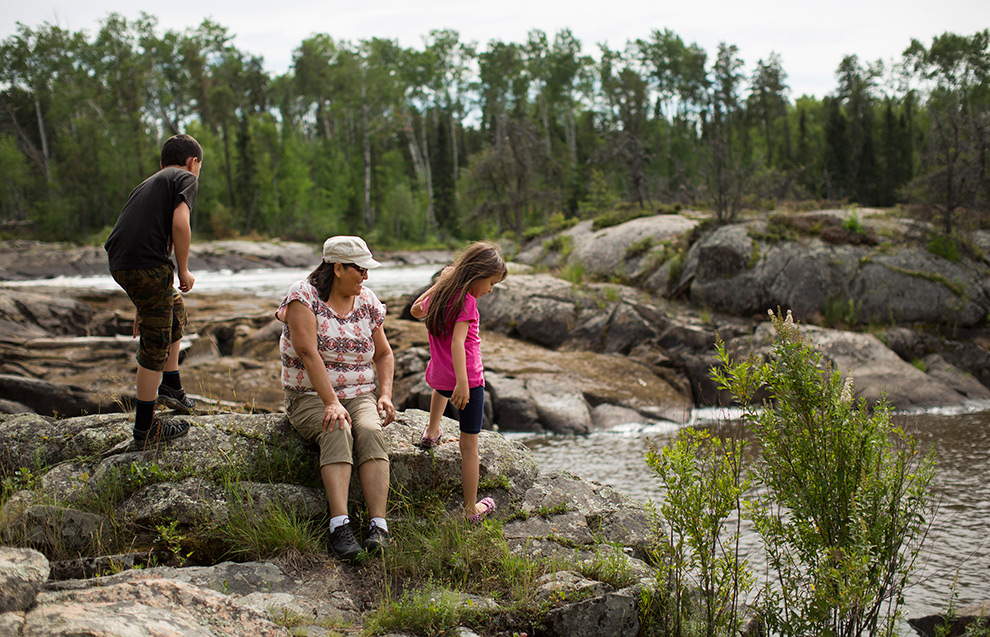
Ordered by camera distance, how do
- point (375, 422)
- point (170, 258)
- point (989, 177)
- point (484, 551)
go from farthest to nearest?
point (989, 177)
point (170, 258)
point (375, 422)
point (484, 551)

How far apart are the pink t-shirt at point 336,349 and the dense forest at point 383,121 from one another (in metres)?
30.6

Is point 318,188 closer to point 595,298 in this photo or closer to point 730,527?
point 595,298

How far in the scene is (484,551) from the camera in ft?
11.5

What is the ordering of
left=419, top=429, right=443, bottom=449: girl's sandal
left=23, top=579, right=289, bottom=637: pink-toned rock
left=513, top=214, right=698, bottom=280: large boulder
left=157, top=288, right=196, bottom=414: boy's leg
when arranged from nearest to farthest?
left=23, top=579, right=289, bottom=637: pink-toned rock
left=419, top=429, right=443, bottom=449: girl's sandal
left=157, top=288, right=196, bottom=414: boy's leg
left=513, top=214, right=698, bottom=280: large boulder

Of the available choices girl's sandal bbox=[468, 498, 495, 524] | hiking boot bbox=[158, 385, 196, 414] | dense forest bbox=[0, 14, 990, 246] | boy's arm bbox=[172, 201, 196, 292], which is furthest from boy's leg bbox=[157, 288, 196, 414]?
dense forest bbox=[0, 14, 990, 246]

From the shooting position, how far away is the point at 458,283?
3967mm

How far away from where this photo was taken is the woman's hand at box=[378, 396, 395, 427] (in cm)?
396

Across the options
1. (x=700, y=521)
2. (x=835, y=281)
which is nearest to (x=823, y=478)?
(x=700, y=521)

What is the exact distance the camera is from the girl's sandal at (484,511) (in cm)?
381

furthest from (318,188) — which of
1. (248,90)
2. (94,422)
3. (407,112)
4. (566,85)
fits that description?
(94,422)

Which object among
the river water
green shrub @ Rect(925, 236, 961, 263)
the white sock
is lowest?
the river water

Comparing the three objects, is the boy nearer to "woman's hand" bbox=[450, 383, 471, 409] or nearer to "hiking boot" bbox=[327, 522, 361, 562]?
"hiking boot" bbox=[327, 522, 361, 562]

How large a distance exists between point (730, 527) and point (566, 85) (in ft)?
164

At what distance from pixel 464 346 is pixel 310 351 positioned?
2.86ft
